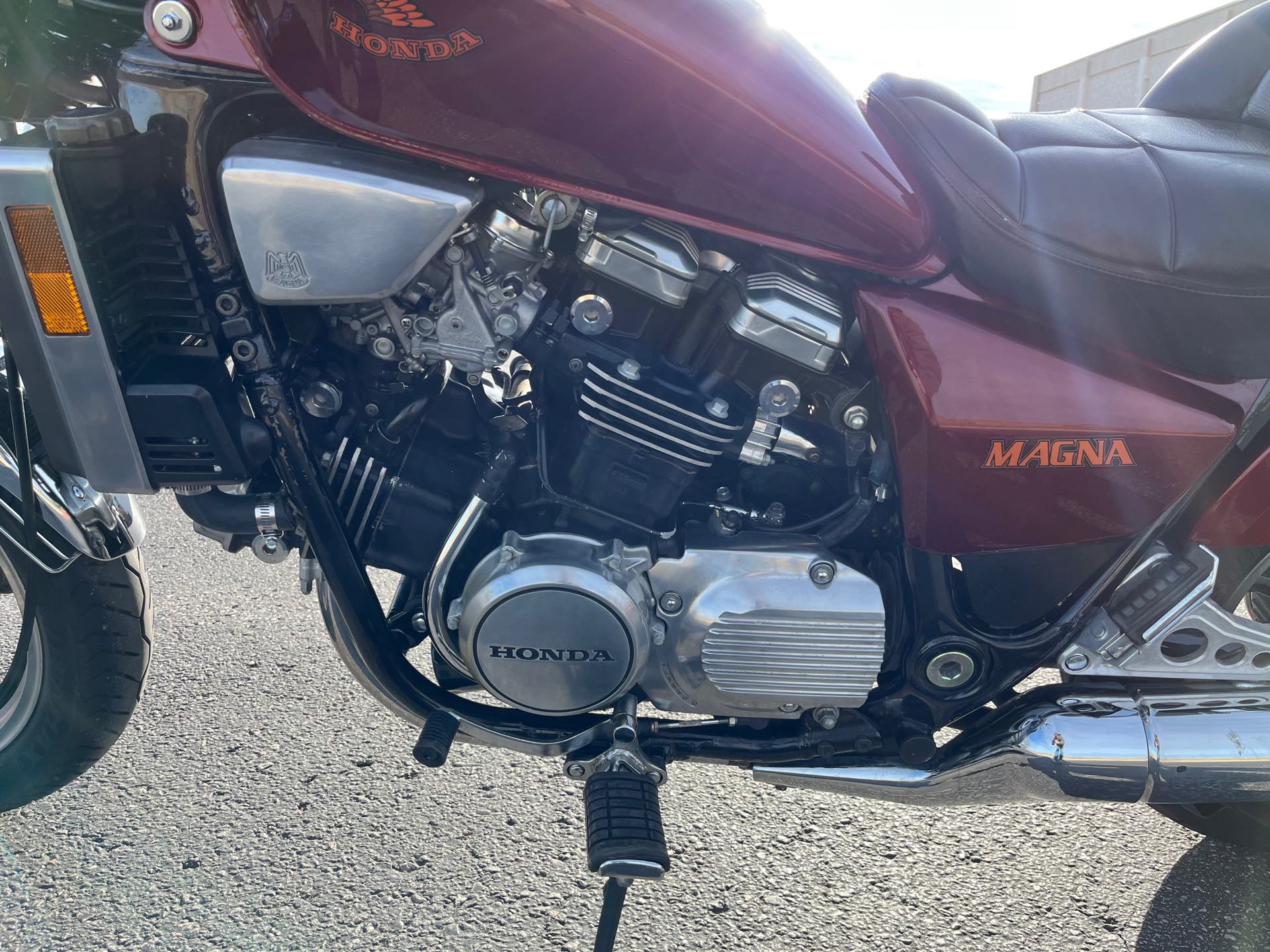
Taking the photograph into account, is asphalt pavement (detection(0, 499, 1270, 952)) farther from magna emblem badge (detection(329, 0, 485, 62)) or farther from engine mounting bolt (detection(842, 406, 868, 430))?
magna emblem badge (detection(329, 0, 485, 62))

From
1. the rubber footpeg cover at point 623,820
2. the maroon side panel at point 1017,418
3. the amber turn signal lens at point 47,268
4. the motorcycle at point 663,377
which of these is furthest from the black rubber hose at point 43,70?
the rubber footpeg cover at point 623,820

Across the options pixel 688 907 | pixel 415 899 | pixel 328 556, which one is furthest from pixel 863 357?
pixel 415 899

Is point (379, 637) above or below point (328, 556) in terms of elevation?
below

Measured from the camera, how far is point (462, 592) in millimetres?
1375

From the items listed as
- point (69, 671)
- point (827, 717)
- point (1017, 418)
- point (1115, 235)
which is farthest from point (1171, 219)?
point (69, 671)

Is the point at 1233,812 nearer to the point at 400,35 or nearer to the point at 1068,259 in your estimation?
the point at 1068,259

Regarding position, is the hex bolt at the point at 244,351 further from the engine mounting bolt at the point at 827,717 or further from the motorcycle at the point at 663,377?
the engine mounting bolt at the point at 827,717

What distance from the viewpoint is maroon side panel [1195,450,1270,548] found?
51.1 inches

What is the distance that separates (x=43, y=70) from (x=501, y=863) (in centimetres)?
149

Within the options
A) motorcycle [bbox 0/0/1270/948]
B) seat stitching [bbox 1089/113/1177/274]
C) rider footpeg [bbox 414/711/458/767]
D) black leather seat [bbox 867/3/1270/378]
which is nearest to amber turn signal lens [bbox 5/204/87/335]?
motorcycle [bbox 0/0/1270/948]

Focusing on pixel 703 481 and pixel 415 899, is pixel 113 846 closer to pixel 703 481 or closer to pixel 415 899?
pixel 415 899

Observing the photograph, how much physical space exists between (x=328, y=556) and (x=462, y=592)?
21 centimetres

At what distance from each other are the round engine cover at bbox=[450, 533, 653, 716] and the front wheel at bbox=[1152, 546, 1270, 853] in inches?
39.2

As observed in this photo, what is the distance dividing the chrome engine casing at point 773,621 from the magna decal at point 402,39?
77 cm
